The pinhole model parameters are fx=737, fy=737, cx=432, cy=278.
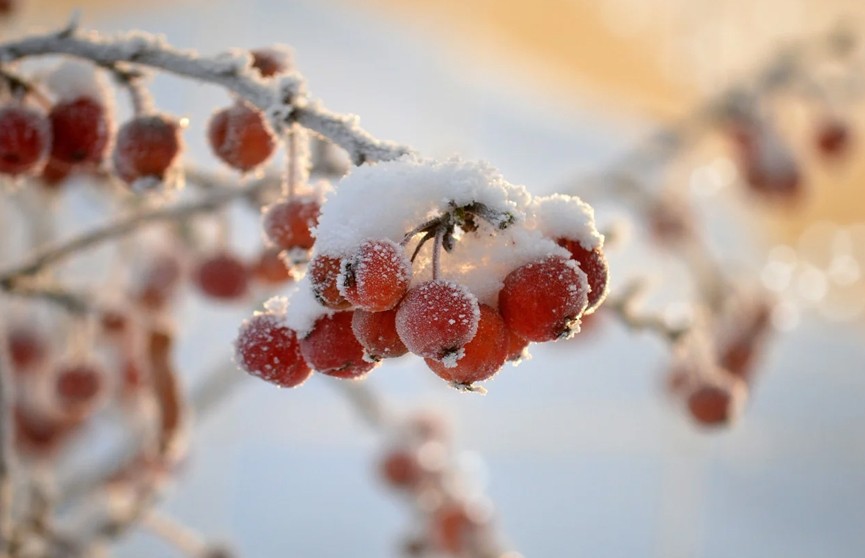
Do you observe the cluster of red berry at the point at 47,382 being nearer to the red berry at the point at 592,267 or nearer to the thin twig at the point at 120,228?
the thin twig at the point at 120,228

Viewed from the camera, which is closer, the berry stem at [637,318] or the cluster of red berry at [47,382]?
the berry stem at [637,318]

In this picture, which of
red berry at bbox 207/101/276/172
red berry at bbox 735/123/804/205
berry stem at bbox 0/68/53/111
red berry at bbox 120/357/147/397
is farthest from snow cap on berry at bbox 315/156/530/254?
red berry at bbox 735/123/804/205

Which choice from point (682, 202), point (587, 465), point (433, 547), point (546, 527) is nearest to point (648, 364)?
point (587, 465)

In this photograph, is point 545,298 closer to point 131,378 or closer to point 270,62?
point 270,62

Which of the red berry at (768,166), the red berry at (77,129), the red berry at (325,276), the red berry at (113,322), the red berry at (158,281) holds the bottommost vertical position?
the red berry at (325,276)

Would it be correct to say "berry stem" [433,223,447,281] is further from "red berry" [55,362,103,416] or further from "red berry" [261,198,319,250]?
"red berry" [55,362,103,416]

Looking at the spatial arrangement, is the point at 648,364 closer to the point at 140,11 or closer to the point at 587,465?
the point at 587,465

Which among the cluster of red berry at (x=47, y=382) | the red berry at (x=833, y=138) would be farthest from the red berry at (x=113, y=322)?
the red berry at (x=833, y=138)

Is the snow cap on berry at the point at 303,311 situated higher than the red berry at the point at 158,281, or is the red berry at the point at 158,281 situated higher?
the red berry at the point at 158,281
